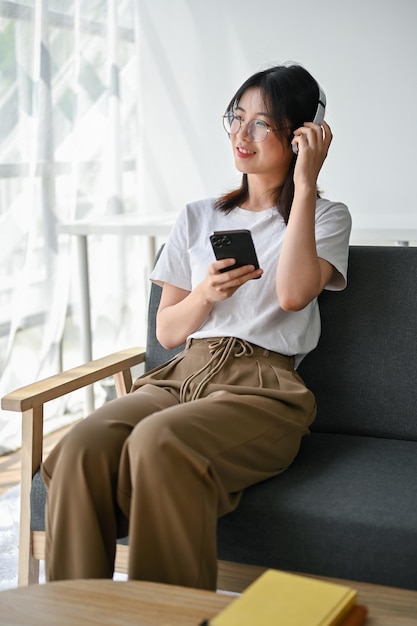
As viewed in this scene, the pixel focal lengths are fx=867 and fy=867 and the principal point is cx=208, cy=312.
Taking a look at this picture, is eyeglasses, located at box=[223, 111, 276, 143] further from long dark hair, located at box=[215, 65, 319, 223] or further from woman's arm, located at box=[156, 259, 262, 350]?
woman's arm, located at box=[156, 259, 262, 350]

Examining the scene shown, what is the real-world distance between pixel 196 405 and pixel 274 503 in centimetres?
24

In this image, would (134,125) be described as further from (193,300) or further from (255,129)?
(193,300)

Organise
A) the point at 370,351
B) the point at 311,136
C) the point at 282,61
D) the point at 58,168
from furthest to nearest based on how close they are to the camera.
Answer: the point at 282,61
the point at 58,168
the point at 370,351
the point at 311,136

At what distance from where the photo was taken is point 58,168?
330 cm

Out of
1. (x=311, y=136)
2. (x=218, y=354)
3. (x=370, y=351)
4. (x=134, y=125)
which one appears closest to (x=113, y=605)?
(x=218, y=354)

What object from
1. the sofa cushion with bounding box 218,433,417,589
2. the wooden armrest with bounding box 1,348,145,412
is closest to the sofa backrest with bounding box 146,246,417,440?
the sofa cushion with bounding box 218,433,417,589

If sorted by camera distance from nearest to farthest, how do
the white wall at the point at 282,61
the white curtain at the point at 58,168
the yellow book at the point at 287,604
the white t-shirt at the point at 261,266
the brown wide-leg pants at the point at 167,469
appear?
the yellow book at the point at 287,604 → the brown wide-leg pants at the point at 167,469 → the white t-shirt at the point at 261,266 → the white curtain at the point at 58,168 → the white wall at the point at 282,61

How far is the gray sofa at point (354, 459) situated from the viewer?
1528 millimetres

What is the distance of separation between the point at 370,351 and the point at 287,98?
608 mm

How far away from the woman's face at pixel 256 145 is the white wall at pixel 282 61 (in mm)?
1131

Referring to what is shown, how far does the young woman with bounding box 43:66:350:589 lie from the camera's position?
4.80 ft

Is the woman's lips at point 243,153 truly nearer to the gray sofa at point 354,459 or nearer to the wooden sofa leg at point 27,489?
the gray sofa at point 354,459

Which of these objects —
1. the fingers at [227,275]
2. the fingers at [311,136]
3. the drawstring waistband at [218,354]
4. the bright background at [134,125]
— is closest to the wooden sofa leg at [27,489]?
the drawstring waistband at [218,354]

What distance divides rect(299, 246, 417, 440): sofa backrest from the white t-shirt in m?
0.10
